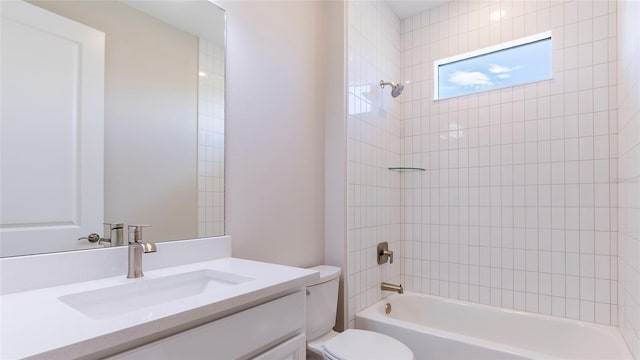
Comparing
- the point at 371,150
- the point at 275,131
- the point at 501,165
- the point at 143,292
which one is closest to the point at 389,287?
the point at 371,150

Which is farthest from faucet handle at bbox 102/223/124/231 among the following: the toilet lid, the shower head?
the shower head

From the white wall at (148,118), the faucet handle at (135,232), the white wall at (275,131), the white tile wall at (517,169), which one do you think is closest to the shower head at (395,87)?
the white tile wall at (517,169)

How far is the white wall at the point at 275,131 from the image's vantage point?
4.98 ft

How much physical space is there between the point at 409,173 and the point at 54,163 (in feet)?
7.44

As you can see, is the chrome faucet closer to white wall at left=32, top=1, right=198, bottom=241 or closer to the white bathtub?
white wall at left=32, top=1, right=198, bottom=241

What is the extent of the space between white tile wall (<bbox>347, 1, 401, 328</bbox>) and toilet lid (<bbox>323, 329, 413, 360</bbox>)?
0.30 m

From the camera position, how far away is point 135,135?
1.18 metres

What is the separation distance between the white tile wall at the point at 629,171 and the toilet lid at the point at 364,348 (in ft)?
3.34

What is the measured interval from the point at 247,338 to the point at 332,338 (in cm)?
95

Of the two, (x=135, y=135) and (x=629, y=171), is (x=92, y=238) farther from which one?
(x=629, y=171)

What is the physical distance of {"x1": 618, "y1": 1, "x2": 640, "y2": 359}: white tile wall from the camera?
143 cm

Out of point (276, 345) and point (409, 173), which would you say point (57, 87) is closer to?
point (276, 345)

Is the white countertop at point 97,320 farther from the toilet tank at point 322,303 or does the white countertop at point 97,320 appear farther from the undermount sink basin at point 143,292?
the toilet tank at point 322,303

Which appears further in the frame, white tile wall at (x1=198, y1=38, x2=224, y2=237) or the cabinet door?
white tile wall at (x1=198, y1=38, x2=224, y2=237)
